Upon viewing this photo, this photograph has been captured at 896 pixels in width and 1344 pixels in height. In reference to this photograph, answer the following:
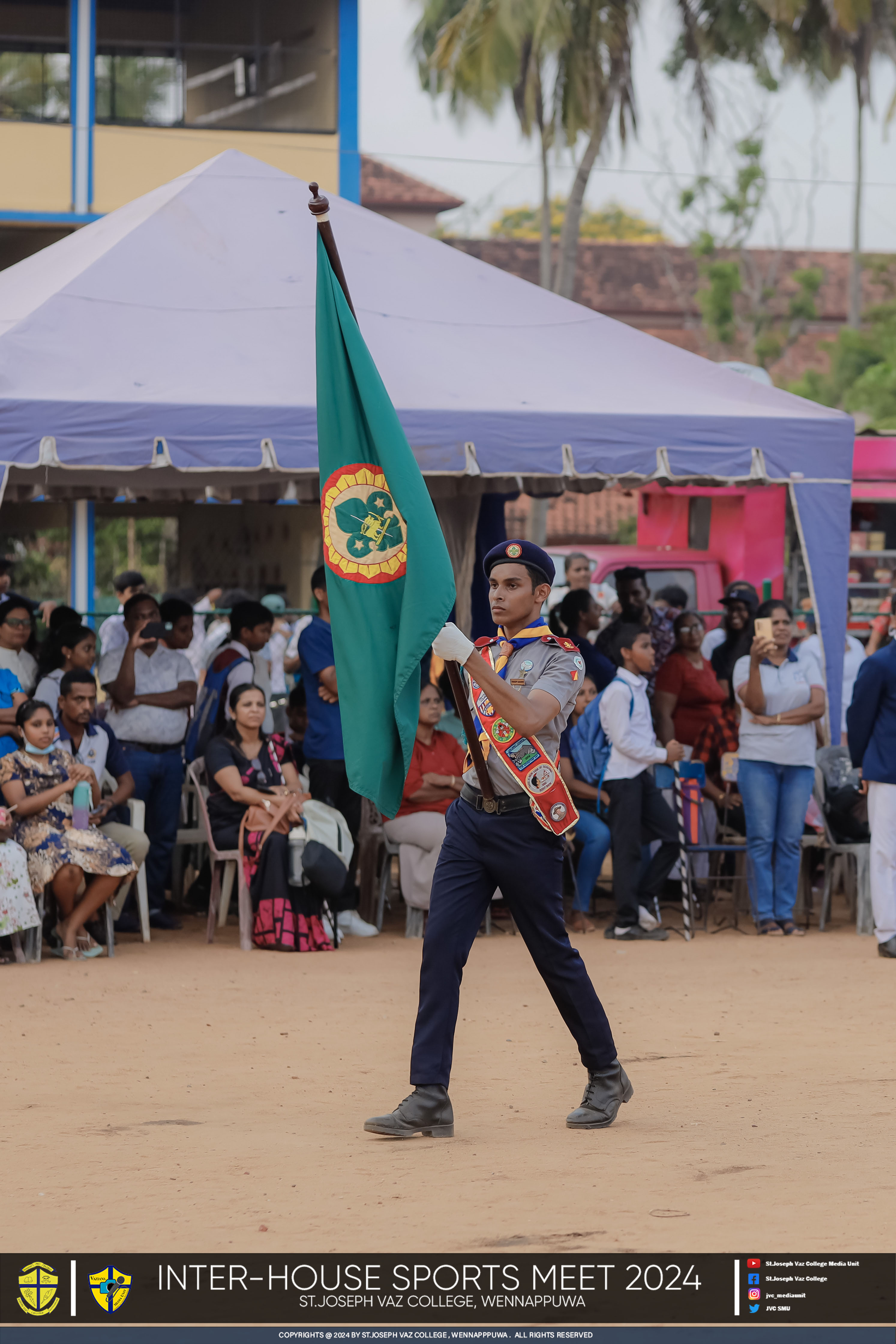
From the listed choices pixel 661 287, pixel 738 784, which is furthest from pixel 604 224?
pixel 738 784

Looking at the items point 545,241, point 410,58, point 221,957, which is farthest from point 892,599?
point 410,58

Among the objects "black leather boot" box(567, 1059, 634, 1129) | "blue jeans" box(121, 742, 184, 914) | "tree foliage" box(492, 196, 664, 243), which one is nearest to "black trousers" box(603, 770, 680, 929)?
"blue jeans" box(121, 742, 184, 914)

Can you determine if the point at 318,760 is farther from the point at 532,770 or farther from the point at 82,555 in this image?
the point at 82,555

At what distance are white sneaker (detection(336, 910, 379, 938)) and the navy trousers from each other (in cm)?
429

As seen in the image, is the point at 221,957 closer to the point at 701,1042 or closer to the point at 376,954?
the point at 376,954

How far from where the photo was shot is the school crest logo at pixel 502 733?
531cm

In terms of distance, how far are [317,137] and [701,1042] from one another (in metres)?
14.7

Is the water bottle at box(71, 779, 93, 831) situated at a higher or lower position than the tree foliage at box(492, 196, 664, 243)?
lower

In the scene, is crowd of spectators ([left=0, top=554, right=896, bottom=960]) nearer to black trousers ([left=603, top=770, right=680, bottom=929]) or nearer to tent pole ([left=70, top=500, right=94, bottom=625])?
black trousers ([left=603, top=770, right=680, bottom=929])

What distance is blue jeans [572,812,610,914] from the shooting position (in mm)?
9891

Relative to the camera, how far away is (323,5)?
19688 millimetres

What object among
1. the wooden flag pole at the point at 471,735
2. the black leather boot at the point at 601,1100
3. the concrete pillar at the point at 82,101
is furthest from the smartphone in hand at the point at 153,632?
the concrete pillar at the point at 82,101

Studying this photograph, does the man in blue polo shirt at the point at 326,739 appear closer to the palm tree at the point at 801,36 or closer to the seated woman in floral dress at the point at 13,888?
the seated woman in floral dress at the point at 13,888

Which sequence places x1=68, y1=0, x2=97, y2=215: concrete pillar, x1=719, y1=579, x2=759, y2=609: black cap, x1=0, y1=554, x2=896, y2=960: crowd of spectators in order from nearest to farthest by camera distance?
x1=0, y1=554, x2=896, y2=960: crowd of spectators < x1=719, y1=579, x2=759, y2=609: black cap < x1=68, y1=0, x2=97, y2=215: concrete pillar
